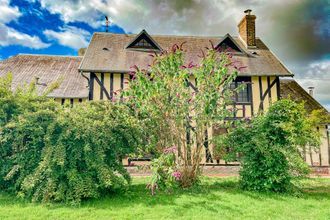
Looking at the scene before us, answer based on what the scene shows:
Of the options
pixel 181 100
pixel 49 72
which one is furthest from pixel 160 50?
pixel 181 100

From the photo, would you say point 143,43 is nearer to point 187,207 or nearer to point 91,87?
point 91,87

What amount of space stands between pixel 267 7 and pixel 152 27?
6300mm

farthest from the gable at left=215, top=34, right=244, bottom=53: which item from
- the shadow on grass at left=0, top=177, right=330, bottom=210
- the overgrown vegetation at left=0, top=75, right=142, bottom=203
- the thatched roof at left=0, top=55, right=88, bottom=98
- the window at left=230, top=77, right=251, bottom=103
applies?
the overgrown vegetation at left=0, top=75, right=142, bottom=203

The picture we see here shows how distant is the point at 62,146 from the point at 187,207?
9.78 ft

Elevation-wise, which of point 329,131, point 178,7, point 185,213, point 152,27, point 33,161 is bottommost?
point 185,213

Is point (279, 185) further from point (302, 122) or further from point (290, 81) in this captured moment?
point (290, 81)

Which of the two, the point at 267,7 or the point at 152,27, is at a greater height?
the point at 152,27

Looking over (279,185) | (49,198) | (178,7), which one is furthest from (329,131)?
(49,198)

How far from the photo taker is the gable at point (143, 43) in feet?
41.5

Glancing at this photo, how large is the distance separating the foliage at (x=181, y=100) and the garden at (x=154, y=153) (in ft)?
0.09

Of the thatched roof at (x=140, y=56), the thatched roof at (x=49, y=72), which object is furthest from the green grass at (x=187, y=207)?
the thatched roof at (x=49, y=72)

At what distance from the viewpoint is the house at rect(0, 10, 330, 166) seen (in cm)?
1091

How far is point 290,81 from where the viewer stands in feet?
50.2

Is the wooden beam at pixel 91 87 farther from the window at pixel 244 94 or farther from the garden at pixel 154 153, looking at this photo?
the window at pixel 244 94
